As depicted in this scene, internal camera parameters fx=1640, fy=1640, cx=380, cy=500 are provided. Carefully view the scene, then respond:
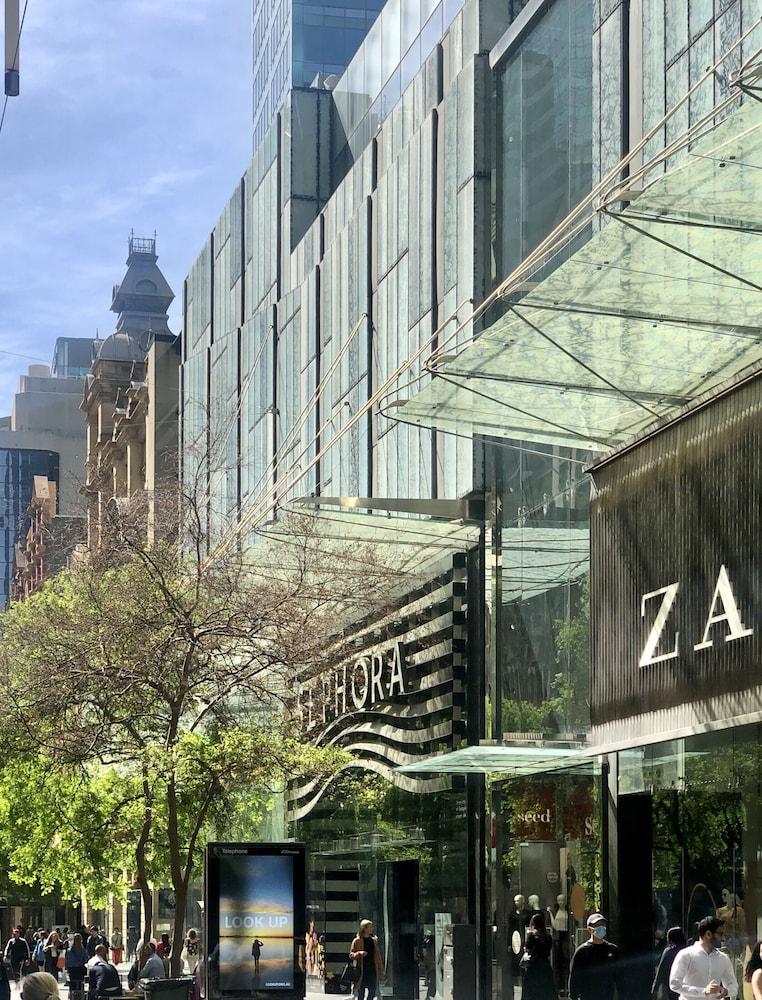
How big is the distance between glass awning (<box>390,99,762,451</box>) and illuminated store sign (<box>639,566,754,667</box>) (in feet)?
7.17

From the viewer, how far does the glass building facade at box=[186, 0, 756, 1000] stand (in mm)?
20344

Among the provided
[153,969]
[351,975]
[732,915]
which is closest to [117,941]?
[351,975]

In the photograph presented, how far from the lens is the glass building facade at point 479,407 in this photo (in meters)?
20.3

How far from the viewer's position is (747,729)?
18.8m

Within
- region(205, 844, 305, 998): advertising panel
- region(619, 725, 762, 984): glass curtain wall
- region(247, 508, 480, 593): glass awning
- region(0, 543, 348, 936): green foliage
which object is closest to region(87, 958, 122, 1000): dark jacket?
region(0, 543, 348, 936): green foliage

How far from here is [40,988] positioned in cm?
859

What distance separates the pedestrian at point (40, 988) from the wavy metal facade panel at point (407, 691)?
17623 millimetres

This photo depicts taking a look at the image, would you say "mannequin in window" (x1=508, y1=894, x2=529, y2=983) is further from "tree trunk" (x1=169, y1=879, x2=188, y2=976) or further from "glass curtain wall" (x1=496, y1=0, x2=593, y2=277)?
"glass curtain wall" (x1=496, y1=0, x2=593, y2=277)

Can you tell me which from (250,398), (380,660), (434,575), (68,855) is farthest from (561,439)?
(250,398)

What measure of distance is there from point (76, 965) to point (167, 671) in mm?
13099

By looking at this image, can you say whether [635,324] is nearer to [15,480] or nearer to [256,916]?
[256,916]

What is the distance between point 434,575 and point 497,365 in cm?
1211

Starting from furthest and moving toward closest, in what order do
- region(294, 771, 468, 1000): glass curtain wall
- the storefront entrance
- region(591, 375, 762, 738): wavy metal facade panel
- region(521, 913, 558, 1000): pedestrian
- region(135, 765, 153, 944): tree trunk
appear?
region(294, 771, 468, 1000): glass curtain wall < the storefront entrance < region(135, 765, 153, 944): tree trunk < region(521, 913, 558, 1000): pedestrian < region(591, 375, 762, 738): wavy metal facade panel

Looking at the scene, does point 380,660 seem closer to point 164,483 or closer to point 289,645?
point 164,483
